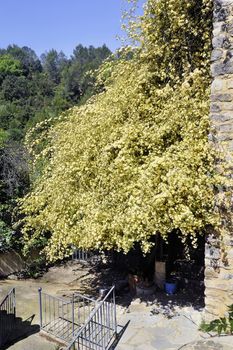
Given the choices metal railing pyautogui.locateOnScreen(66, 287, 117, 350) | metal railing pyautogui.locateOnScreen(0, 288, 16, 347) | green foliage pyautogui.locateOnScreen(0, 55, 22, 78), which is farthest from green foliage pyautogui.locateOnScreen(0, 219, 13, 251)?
green foliage pyautogui.locateOnScreen(0, 55, 22, 78)

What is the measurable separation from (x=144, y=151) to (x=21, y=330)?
185 inches

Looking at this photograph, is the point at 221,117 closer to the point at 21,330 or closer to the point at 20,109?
the point at 21,330

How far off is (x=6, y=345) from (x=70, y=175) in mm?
3643

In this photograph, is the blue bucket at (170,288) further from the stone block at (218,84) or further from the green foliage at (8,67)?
the green foliage at (8,67)

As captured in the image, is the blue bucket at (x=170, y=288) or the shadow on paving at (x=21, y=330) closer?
the shadow on paving at (x=21, y=330)

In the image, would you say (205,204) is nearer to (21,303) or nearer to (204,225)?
(204,225)

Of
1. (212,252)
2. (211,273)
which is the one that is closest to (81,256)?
(211,273)

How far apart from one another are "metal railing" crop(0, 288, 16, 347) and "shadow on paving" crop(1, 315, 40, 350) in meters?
0.09

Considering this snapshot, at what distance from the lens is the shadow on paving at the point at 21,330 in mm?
8312

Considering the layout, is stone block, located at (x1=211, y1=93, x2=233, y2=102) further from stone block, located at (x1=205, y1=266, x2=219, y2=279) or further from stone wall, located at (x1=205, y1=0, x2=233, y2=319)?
stone block, located at (x1=205, y1=266, x2=219, y2=279)

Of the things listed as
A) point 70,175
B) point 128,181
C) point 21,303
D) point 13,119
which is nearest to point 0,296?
point 21,303

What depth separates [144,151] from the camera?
766 centimetres

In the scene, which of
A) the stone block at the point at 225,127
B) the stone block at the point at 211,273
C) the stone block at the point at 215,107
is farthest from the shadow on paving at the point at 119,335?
the stone block at the point at 215,107

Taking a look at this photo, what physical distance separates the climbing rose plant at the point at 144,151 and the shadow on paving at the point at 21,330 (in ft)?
6.31
